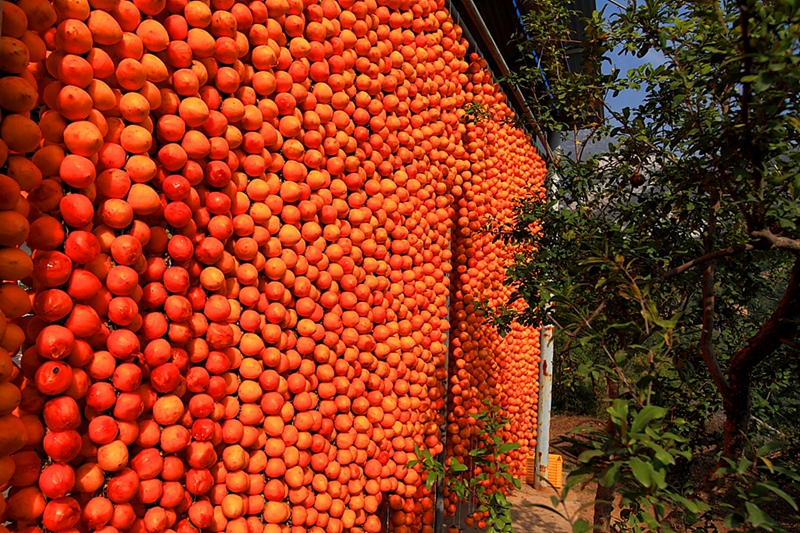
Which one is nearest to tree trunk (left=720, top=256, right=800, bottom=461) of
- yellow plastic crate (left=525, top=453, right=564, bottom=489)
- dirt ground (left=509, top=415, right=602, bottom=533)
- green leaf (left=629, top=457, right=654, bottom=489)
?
green leaf (left=629, top=457, right=654, bottom=489)

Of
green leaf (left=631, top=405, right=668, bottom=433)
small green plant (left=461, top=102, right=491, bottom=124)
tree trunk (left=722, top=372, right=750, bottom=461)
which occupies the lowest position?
tree trunk (left=722, top=372, right=750, bottom=461)

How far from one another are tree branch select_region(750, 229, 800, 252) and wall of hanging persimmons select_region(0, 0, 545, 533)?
1.46 metres

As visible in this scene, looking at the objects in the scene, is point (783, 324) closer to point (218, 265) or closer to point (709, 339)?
point (709, 339)

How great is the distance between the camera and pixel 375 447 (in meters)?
2.25

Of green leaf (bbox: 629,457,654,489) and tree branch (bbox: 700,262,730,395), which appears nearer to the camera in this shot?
green leaf (bbox: 629,457,654,489)

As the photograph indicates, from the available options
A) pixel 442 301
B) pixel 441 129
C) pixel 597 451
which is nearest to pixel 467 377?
pixel 442 301

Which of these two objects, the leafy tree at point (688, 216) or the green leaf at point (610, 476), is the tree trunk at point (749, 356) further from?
the green leaf at point (610, 476)

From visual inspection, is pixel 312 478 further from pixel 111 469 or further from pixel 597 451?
pixel 597 451

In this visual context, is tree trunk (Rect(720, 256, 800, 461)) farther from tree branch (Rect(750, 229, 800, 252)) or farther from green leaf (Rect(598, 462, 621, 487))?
green leaf (Rect(598, 462, 621, 487))

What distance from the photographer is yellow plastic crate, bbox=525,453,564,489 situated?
5938 mm

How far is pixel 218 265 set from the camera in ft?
4.99

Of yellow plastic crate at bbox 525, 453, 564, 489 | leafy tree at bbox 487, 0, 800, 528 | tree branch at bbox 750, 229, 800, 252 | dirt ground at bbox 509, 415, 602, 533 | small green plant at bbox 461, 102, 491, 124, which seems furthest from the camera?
yellow plastic crate at bbox 525, 453, 564, 489

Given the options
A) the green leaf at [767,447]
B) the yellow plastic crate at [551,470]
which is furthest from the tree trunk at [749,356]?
the yellow plastic crate at [551,470]

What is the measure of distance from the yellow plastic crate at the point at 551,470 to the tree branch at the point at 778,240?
522cm
